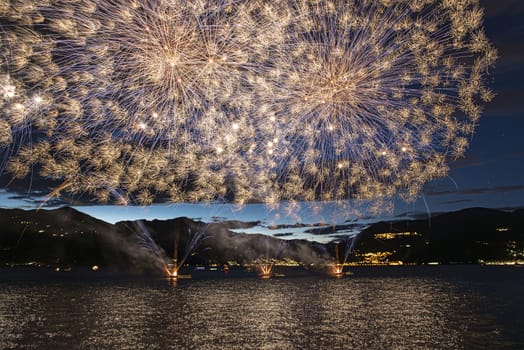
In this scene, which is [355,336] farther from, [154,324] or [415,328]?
[154,324]

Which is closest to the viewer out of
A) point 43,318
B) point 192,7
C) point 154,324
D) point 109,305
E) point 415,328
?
point 192,7

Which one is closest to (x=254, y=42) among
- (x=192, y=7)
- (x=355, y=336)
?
(x=192, y=7)

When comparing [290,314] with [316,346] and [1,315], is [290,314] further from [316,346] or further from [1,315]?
[1,315]

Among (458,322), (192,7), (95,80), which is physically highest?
(192,7)

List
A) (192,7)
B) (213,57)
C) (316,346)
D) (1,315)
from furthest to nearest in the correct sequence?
(1,315), (316,346), (213,57), (192,7)

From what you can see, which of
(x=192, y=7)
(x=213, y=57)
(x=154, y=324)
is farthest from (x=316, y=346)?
(x=192, y=7)

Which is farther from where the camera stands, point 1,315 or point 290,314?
point 1,315

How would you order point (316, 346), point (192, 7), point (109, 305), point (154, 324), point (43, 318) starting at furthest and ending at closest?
1. point (109, 305)
2. point (43, 318)
3. point (154, 324)
4. point (316, 346)
5. point (192, 7)

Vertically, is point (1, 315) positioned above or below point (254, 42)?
below

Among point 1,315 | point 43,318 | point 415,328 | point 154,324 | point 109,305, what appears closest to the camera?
point 415,328
